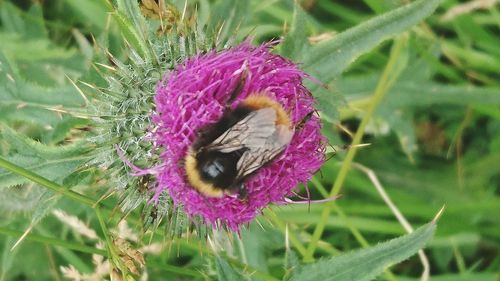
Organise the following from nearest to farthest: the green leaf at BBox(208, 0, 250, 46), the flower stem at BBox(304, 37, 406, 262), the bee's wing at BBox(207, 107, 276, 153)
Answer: the bee's wing at BBox(207, 107, 276, 153) < the green leaf at BBox(208, 0, 250, 46) < the flower stem at BBox(304, 37, 406, 262)

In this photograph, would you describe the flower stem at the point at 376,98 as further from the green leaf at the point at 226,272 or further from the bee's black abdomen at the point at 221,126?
the bee's black abdomen at the point at 221,126

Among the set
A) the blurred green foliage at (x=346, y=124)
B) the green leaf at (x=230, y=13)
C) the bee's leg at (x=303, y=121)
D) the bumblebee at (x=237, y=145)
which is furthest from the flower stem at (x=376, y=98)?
the bumblebee at (x=237, y=145)

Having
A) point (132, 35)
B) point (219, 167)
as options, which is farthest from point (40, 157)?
point (219, 167)

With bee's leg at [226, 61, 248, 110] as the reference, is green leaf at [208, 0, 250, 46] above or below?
above

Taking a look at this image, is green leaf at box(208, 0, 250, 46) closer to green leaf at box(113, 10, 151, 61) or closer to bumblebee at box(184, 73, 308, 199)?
green leaf at box(113, 10, 151, 61)

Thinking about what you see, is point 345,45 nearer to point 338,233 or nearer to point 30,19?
point 338,233

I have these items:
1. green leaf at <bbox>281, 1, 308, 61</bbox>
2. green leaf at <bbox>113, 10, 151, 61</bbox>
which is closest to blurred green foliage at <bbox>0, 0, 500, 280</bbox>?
green leaf at <bbox>281, 1, 308, 61</bbox>
